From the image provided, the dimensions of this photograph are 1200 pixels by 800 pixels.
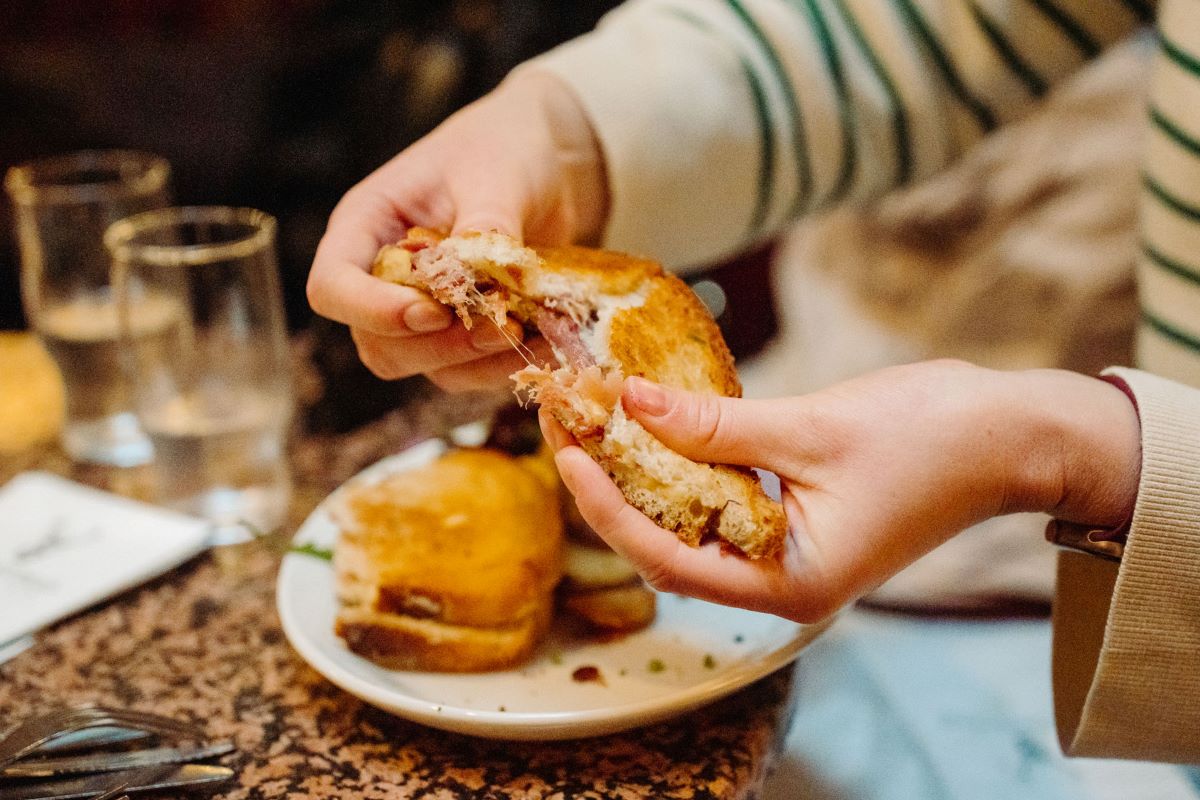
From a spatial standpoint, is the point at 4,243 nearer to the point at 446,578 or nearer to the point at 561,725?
the point at 446,578

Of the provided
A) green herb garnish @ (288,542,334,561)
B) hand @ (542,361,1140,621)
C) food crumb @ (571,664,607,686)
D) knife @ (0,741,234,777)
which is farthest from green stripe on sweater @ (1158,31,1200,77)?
knife @ (0,741,234,777)

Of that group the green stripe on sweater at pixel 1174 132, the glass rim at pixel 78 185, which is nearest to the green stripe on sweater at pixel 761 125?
the green stripe on sweater at pixel 1174 132

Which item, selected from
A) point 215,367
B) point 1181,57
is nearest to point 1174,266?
point 1181,57

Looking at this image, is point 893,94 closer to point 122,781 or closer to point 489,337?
point 489,337

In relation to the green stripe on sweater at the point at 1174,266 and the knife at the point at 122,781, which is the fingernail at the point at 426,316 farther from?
the green stripe on sweater at the point at 1174,266

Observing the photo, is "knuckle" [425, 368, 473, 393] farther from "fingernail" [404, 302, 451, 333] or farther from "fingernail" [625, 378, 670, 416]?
"fingernail" [625, 378, 670, 416]
